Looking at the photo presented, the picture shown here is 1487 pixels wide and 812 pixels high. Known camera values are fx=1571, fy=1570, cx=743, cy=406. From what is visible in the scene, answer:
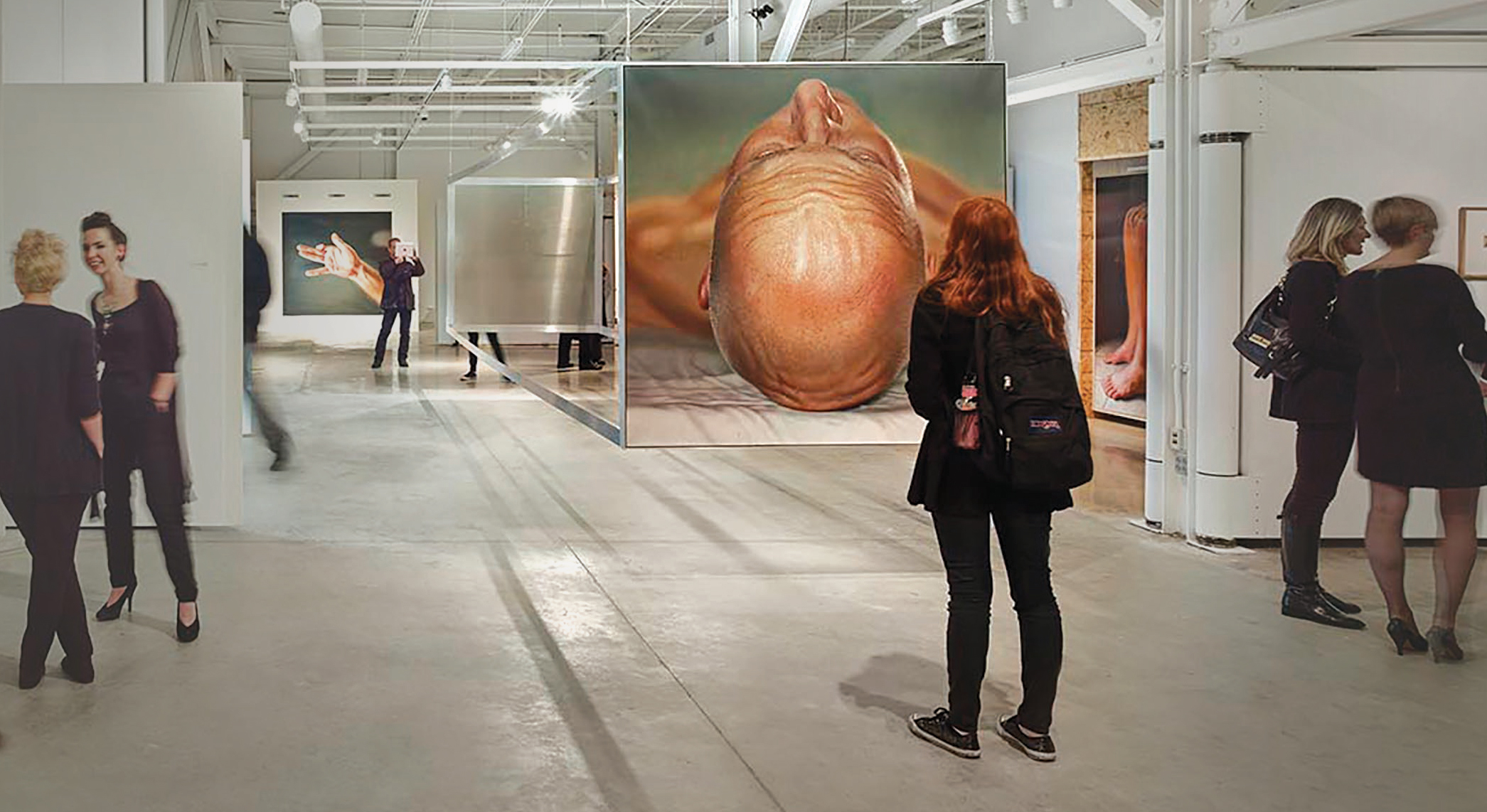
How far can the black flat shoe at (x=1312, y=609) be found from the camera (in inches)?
228

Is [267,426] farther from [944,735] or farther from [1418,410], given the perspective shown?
[1418,410]

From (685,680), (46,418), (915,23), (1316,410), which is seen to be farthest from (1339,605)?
(915,23)

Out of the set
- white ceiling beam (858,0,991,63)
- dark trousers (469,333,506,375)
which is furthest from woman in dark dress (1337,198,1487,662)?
dark trousers (469,333,506,375)

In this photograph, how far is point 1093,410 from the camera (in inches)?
530

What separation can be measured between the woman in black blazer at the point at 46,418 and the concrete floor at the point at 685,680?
1.66 ft

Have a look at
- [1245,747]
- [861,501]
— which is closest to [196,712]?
→ [1245,747]

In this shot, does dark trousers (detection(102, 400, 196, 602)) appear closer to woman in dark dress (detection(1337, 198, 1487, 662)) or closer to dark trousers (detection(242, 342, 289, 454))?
woman in dark dress (detection(1337, 198, 1487, 662))

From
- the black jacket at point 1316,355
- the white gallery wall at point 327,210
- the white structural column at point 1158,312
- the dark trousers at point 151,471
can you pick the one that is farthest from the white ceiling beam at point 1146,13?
the white gallery wall at point 327,210

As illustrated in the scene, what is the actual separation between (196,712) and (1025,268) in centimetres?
272

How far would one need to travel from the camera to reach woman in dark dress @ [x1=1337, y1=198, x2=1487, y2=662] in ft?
17.1

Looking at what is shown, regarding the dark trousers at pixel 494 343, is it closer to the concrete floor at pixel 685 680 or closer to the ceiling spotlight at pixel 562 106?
the ceiling spotlight at pixel 562 106

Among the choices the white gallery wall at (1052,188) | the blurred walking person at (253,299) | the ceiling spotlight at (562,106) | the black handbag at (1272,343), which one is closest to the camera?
the black handbag at (1272,343)

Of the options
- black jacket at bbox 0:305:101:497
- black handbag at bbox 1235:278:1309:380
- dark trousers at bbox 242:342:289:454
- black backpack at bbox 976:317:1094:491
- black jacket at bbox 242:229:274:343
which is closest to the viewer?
black backpack at bbox 976:317:1094:491

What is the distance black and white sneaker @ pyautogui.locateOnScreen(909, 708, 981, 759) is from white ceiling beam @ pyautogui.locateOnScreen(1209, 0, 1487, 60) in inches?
129
